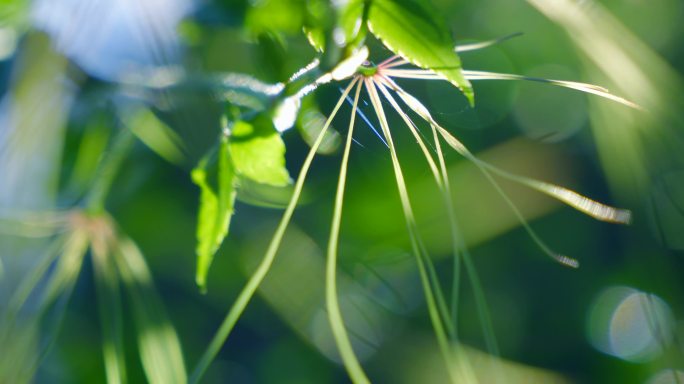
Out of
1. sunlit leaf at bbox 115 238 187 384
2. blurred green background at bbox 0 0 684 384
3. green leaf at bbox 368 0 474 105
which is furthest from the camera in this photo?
blurred green background at bbox 0 0 684 384

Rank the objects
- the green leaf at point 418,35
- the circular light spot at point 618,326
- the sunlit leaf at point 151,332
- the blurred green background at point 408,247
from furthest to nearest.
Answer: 1. the circular light spot at point 618,326
2. the blurred green background at point 408,247
3. the sunlit leaf at point 151,332
4. the green leaf at point 418,35

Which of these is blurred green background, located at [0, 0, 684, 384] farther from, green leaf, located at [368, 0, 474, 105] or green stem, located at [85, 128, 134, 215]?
green leaf, located at [368, 0, 474, 105]

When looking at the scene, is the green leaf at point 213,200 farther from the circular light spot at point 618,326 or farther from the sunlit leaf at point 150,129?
the circular light spot at point 618,326

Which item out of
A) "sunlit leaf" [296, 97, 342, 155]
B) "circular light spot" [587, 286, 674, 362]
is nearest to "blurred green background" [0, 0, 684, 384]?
"circular light spot" [587, 286, 674, 362]

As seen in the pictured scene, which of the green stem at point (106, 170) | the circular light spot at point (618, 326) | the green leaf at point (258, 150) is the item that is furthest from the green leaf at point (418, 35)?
the circular light spot at point (618, 326)

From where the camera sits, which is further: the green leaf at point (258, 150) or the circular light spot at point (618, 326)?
the circular light spot at point (618, 326)

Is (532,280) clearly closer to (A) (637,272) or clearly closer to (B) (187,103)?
(A) (637,272)

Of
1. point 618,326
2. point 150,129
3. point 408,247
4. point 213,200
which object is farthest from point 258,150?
point 618,326
